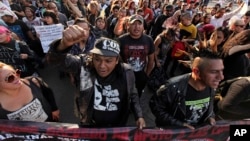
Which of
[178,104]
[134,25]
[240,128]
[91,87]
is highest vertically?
[134,25]

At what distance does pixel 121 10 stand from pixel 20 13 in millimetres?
2187

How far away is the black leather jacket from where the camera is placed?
252 cm

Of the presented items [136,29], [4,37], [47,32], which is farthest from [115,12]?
[4,37]

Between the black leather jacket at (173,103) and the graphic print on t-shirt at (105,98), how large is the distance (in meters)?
0.39

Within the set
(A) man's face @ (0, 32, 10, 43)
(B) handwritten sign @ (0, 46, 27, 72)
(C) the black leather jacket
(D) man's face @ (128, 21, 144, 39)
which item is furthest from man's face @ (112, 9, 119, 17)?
(C) the black leather jacket

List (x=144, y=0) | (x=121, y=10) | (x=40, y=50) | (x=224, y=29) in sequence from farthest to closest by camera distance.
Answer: (x=144, y=0) < (x=121, y=10) < (x=40, y=50) < (x=224, y=29)

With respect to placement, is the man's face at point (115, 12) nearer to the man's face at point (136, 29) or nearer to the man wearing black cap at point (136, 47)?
the man wearing black cap at point (136, 47)

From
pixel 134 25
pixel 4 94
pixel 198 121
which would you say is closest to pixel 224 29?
pixel 134 25

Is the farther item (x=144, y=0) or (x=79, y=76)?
(x=144, y=0)

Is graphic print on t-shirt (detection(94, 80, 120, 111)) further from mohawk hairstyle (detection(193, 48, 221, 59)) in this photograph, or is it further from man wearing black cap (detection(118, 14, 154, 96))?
man wearing black cap (detection(118, 14, 154, 96))

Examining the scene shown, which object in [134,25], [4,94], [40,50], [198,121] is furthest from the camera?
[40,50]

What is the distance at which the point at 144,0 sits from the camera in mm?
7805

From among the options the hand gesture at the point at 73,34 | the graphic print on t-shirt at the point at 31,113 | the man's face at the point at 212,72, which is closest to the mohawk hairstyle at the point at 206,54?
the man's face at the point at 212,72

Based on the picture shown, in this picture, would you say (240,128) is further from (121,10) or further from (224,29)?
(121,10)
